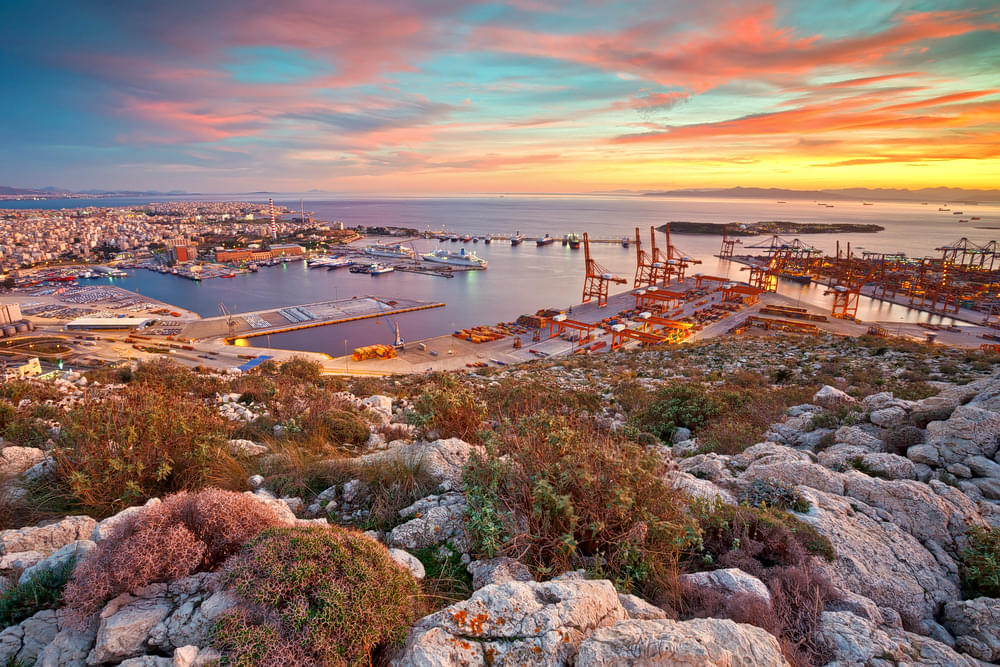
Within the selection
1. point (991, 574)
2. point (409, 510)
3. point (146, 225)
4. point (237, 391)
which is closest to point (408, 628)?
point (409, 510)

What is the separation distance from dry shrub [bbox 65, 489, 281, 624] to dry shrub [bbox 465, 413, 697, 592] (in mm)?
1144

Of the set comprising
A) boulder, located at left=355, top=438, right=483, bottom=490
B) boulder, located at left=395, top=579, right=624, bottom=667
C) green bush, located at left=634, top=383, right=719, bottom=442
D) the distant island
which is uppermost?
the distant island

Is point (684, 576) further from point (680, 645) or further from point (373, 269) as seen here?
point (373, 269)

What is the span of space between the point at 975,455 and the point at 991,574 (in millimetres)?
1983

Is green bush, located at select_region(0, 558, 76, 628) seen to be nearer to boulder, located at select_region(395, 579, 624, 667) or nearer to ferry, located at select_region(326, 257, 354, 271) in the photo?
boulder, located at select_region(395, 579, 624, 667)

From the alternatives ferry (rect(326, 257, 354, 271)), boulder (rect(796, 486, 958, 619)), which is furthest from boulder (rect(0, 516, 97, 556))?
ferry (rect(326, 257, 354, 271))

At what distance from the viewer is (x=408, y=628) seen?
164 cm

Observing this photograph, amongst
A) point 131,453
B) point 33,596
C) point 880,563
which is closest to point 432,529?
point 33,596

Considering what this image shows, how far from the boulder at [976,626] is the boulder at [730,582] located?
0.99m

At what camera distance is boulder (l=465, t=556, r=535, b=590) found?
2096mm

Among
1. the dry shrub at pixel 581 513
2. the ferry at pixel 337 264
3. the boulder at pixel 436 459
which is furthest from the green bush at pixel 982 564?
the ferry at pixel 337 264

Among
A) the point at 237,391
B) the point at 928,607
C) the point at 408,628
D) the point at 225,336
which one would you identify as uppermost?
the point at 408,628

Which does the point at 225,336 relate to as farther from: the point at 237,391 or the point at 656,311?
the point at 656,311

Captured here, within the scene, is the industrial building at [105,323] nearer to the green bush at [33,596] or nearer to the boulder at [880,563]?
the green bush at [33,596]
